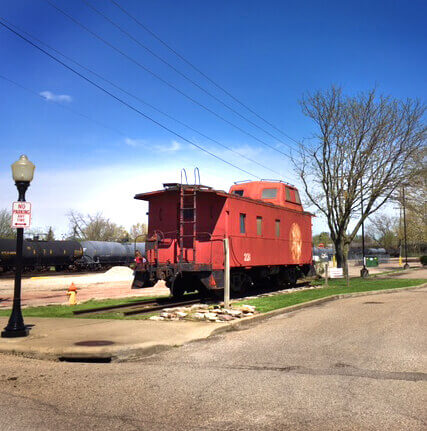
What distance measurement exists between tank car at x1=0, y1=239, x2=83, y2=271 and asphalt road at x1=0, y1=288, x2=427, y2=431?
28639 mm

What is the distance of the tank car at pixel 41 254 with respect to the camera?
33156 mm

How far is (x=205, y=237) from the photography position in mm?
14516

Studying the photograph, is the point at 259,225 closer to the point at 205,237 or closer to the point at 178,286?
the point at 205,237

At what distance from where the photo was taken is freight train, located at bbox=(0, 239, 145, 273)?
3369 cm

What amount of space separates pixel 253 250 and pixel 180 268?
11.7 feet

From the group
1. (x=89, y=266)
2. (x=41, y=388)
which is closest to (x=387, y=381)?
(x=41, y=388)

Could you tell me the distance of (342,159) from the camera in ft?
87.6

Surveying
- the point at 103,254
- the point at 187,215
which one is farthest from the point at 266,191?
the point at 103,254

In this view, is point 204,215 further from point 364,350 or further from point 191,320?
point 364,350

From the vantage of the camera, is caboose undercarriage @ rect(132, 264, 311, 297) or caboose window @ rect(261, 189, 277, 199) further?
caboose window @ rect(261, 189, 277, 199)

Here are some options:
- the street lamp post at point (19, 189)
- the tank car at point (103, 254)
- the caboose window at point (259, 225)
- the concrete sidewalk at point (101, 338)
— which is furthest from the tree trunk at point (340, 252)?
the street lamp post at point (19, 189)

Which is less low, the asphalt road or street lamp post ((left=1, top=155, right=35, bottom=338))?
street lamp post ((left=1, top=155, right=35, bottom=338))

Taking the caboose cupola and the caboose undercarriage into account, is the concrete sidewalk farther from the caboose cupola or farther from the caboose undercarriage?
the caboose cupola

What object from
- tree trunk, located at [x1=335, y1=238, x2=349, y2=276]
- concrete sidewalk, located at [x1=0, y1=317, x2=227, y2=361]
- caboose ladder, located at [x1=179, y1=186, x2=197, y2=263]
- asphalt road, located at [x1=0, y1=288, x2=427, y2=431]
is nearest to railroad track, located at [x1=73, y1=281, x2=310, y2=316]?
caboose ladder, located at [x1=179, y1=186, x2=197, y2=263]
